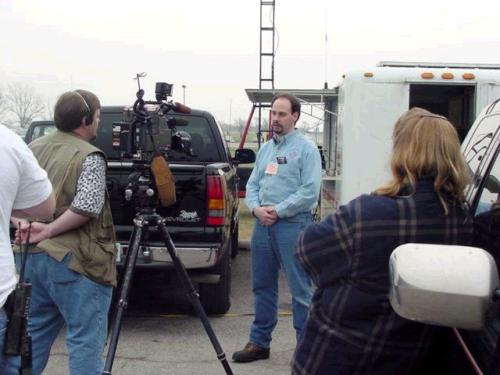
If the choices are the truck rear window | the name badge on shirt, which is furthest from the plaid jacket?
the truck rear window

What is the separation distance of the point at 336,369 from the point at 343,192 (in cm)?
503

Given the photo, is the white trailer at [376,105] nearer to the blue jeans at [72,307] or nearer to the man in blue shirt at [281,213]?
the man in blue shirt at [281,213]

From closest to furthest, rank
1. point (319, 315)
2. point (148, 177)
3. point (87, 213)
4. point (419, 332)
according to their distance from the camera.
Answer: point (419, 332), point (319, 315), point (87, 213), point (148, 177)

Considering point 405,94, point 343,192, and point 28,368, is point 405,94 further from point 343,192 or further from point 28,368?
point 28,368

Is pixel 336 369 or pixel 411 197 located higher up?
pixel 411 197

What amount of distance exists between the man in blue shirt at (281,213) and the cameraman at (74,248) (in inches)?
58.8

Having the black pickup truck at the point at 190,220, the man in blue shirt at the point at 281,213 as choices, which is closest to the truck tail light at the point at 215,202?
the black pickup truck at the point at 190,220

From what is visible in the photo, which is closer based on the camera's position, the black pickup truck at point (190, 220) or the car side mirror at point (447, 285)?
the car side mirror at point (447, 285)

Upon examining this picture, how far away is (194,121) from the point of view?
21.9 ft

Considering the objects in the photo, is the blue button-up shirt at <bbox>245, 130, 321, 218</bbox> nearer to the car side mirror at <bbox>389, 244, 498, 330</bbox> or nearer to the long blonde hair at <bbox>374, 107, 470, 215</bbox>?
the long blonde hair at <bbox>374, 107, 470, 215</bbox>

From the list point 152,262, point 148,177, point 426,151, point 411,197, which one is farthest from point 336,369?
point 152,262

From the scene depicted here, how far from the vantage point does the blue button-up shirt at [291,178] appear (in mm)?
4371

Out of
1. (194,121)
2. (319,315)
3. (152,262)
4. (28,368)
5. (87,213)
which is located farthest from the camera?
(194,121)

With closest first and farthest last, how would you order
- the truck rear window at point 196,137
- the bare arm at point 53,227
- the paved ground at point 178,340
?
the bare arm at point 53,227 < the paved ground at point 178,340 < the truck rear window at point 196,137
